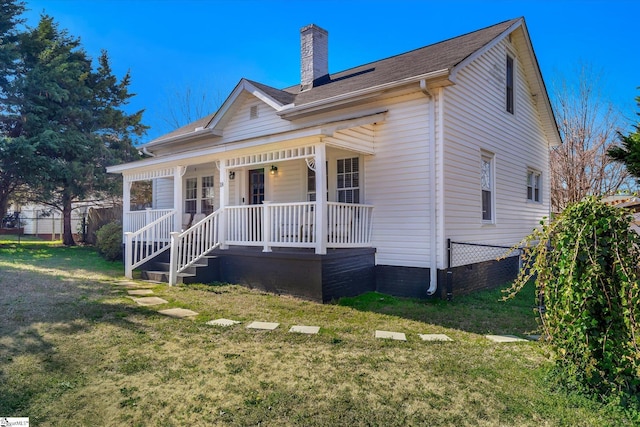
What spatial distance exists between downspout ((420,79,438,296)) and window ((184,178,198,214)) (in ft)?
25.3

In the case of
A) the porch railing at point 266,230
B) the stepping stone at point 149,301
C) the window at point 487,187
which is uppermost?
the window at point 487,187

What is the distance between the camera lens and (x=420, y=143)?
7613 mm

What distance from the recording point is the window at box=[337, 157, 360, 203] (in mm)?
8734

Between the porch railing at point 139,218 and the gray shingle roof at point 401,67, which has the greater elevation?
the gray shingle roof at point 401,67

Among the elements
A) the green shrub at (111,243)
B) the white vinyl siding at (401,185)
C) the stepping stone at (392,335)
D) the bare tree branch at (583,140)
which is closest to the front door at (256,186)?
the white vinyl siding at (401,185)

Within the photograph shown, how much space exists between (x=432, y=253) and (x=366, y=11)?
9546 millimetres

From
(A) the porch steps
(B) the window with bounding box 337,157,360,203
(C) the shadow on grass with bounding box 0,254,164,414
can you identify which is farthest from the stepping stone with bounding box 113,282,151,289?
(B) the window with bounding box 337,157,360,203

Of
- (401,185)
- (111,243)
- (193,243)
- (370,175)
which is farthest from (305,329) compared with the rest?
(111,243)

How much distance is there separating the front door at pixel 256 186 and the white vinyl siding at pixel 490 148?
206 inches

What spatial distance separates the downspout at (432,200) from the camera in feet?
24.0

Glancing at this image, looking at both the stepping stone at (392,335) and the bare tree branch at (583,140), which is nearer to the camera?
the stepping stone at (392,335)

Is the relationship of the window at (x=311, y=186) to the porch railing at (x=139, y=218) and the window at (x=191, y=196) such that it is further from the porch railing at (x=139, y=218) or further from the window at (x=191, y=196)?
the window at (x=191, y=196)

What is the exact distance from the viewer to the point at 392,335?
16.4ft

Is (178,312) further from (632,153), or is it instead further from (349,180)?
(632,153)
